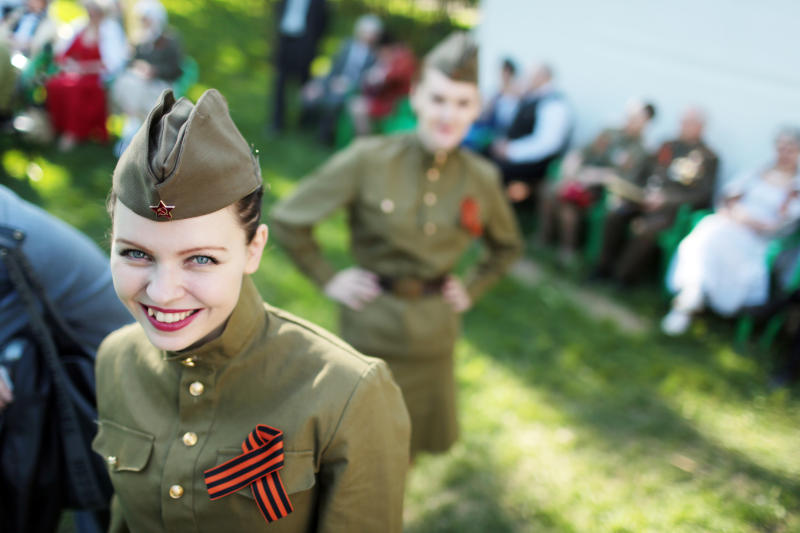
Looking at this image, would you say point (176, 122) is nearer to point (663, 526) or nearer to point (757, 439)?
point (663, 526)

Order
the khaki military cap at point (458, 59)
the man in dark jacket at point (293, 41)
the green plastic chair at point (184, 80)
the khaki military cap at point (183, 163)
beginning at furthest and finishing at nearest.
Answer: the man in dark jacket at point (293, 41), the green plastic chair at point (184, 80), the khaki military cap at point (458, 59), the khaki military cap at point (183, 163)

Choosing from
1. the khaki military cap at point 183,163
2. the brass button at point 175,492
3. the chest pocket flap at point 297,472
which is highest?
the khaki military cap at point 183,163

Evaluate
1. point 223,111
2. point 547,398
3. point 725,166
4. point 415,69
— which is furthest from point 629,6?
point 223,111

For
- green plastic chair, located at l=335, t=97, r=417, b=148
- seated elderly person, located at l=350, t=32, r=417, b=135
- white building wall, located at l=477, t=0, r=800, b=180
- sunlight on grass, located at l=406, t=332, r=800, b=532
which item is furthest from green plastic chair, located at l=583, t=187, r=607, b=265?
seated elderly person, located at l=350, t=32, r=417, b=135

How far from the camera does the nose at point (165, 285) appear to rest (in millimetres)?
1307

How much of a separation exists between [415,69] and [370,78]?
0.96 meters

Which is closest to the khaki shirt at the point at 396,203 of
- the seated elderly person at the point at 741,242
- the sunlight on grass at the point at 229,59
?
the seated elderly person at the point at 741,242

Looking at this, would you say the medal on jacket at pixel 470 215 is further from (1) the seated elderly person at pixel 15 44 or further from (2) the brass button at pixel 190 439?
(1) the seated elderly person at pixel 15 44

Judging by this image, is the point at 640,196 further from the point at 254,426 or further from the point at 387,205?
the point at 254,426

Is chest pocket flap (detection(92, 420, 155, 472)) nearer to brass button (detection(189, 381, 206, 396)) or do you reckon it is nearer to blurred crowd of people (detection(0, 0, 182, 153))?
brass button (detection(189, 381, 206, 396))

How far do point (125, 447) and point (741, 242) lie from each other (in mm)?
5032

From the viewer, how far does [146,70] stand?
759 cm

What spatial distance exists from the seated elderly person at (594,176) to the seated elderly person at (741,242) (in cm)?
106

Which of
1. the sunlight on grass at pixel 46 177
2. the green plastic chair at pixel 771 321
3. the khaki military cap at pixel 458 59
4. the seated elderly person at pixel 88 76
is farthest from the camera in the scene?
the seated elderly person at pixel 88 76
